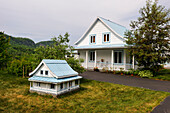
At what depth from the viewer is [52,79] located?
7750mm

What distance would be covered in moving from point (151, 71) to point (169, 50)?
3047 mm

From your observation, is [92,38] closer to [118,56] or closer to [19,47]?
[118,56]

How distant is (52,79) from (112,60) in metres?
12.2

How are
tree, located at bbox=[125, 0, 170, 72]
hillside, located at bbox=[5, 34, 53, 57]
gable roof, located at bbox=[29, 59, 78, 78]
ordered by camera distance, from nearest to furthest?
gable roof, located at bbox=[29, 59, 78, 78] → tree, located at bbox=[125, 0, 170, 72] → hillside, located at bbox=[5, 34, 53, 57]

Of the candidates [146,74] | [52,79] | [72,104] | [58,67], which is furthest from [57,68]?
[146,74]

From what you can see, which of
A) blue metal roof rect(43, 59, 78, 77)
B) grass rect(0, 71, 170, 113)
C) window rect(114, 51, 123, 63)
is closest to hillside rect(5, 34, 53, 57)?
blue metal roof rect(43, 59, 78, 77)

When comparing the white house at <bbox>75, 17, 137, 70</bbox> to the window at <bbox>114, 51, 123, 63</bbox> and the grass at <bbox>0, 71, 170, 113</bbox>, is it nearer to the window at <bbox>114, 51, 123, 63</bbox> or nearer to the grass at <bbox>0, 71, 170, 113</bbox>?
the window at <bbox>114, 51, 123, 63</bbox>

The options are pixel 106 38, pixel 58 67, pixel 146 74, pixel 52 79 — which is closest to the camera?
pixel 52 79

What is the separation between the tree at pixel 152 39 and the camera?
571 inches

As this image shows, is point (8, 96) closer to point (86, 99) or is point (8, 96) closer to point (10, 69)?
point (86, 99)

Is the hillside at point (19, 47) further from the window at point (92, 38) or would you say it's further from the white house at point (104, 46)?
the window at point (92, 38)

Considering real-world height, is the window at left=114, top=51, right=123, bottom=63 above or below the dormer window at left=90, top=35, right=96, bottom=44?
below

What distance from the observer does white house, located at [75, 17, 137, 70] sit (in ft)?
60.6

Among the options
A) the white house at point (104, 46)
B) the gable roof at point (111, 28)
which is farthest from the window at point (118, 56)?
the gable roof at point (111, 28)
